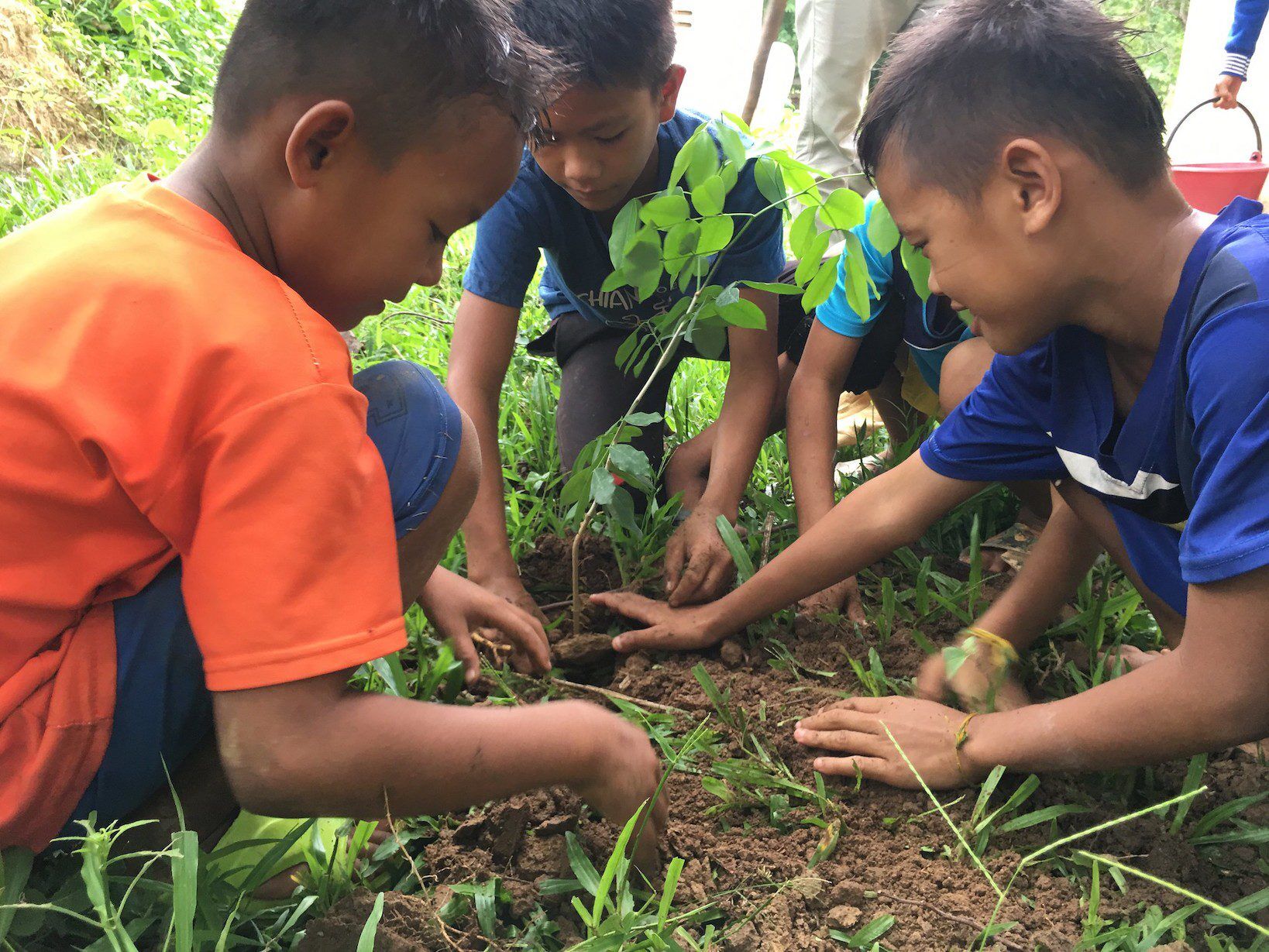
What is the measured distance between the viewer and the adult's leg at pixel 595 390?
2.62m

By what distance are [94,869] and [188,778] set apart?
28 centimetres

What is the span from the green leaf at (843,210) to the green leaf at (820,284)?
0.22 ft

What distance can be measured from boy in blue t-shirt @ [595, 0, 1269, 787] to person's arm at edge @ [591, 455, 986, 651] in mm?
209

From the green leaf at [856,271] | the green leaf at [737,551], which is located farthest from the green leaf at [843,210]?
the green leaf at [737,551]

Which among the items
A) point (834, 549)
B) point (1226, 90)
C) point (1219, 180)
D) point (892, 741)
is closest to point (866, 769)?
point (892, 741)

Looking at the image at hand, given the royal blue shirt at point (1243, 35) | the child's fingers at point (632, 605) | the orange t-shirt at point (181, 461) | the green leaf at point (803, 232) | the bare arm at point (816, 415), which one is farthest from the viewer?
the royal blue shirt at point (1243, 35)

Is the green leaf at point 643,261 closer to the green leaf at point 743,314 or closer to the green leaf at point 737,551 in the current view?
the green leaf at point 743,314

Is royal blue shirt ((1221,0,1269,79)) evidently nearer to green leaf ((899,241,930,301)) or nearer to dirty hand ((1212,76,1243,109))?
dirty hand ((1212,76,1243,109))

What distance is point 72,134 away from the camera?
443 cm

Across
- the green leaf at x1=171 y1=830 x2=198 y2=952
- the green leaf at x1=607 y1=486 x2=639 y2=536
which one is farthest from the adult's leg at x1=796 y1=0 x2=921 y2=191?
the green leaf at x1=171 y1=830 x2=198 y2=952

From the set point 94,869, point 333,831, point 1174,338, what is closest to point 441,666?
point 333,831

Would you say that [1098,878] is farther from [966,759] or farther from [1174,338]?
[1174,338]

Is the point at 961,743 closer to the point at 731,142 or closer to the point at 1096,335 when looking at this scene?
the point at 1096,335

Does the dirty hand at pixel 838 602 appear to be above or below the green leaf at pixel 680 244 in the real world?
below
